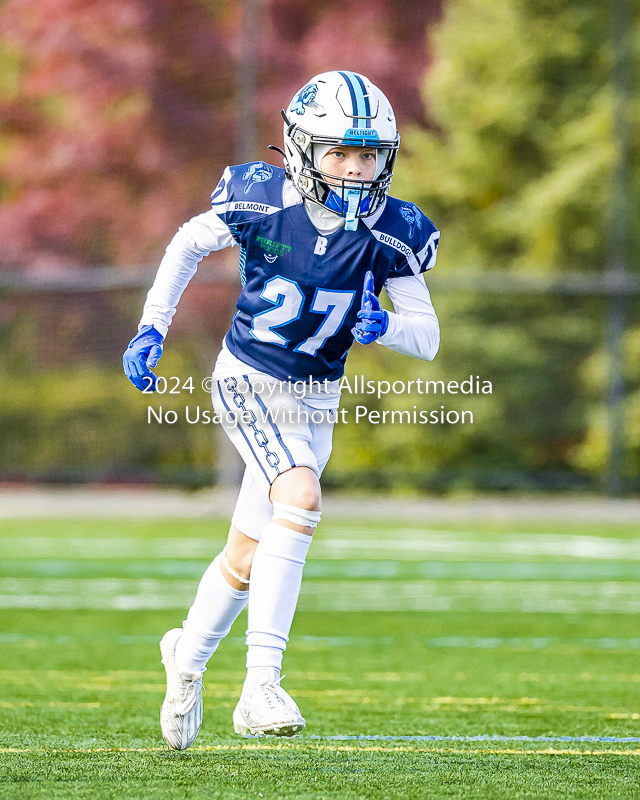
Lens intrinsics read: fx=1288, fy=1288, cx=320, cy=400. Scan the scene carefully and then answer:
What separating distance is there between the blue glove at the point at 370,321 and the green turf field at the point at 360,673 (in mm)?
1027

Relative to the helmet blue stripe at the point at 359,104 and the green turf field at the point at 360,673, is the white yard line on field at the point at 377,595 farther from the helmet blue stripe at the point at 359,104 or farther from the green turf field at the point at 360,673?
the helmet blue stripe at the point at 359,104

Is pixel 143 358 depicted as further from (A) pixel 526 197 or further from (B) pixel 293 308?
(A) pixel 526 197

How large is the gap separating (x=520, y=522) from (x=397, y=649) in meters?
5.83

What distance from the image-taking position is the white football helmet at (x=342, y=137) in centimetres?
320

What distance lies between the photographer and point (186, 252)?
134 inches

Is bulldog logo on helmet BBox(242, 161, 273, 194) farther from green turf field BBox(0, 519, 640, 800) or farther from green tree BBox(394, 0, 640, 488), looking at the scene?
green tree BBox(394, 0, 640, 488)

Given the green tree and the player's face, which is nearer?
the player's face

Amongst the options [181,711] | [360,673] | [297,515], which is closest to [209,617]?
[181,711]

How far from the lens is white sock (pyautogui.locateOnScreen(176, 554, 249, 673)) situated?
3307mm

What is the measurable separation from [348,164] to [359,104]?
0.15m

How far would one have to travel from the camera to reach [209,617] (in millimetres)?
3316

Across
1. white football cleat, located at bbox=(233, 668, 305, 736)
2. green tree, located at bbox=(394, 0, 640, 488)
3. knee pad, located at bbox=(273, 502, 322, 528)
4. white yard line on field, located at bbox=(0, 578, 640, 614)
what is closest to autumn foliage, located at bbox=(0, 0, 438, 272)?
green tree, located at bbox=(394, 0, 640, 488)

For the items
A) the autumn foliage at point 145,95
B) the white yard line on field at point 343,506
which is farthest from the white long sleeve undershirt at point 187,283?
the autumn foliage at point 145,95

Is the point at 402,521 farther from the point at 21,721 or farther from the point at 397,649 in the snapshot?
the point at 21,721
